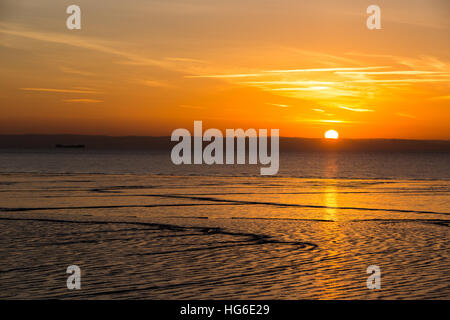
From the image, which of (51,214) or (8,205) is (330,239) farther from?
(8,205)

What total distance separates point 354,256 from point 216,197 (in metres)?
16.1

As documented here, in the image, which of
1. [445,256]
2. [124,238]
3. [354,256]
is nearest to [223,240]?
[124,238]

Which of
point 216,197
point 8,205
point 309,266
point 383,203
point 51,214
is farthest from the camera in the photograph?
point 216,197

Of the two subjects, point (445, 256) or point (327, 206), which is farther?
point (327, 206)

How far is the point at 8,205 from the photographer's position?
942 inches

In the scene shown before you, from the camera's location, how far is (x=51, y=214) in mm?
20750

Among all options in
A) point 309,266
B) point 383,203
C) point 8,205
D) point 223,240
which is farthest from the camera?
point 383,203

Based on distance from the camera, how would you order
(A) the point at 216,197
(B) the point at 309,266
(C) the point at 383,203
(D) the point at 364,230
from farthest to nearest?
(A) the point at 216,197 < (C) the point at 383,203 < (D) the point at 364,230 < (B) the point at 309,266
